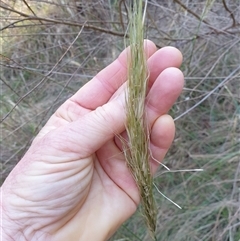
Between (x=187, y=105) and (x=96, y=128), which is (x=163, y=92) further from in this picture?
(x=187, y=105)

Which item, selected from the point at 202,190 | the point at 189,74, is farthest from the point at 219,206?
the point at 189,74

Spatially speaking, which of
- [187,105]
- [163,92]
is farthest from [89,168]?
[187,105]

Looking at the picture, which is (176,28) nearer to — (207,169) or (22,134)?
(207,169)

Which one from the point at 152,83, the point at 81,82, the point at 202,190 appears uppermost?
the point at 152,83

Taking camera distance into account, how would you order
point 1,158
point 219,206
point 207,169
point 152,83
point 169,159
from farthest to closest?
point 1,158
point 169,159
point 207,169
point 219,206
point 152,83

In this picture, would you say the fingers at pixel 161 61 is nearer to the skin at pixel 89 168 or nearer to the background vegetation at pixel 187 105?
the skin at pixel 89 168

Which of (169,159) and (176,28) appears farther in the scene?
(169,159)
